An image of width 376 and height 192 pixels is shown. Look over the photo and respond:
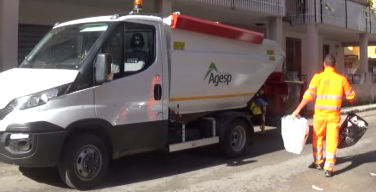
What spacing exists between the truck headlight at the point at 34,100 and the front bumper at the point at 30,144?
25 centimetres

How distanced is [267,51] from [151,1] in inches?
184

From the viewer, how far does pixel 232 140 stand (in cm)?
895

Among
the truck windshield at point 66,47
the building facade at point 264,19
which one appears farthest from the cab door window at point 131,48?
the building facade at point 264,19

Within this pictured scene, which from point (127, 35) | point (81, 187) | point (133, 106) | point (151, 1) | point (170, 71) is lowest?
point (81, 187)

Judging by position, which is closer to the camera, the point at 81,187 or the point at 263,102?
the point at 81,187

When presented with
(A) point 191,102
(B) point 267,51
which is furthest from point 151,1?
(A) point 191,102

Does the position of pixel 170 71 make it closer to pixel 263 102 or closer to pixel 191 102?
pixel 191 102

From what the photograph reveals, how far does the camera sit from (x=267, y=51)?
9.73 metres

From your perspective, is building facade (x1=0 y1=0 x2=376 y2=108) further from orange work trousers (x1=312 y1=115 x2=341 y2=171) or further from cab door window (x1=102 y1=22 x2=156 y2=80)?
cab door window (x1=102 y1=22 x2=156 y2=80)

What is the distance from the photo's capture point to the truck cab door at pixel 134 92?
263 inches

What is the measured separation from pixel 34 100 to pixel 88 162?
3.69 ft

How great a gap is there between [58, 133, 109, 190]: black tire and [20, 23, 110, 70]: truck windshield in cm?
99

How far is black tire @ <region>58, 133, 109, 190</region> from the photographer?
249 inches

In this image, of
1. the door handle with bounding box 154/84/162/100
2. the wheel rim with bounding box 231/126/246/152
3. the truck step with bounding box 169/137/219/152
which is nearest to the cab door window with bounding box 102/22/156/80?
the door handle with bounding box 154/84/162/100
